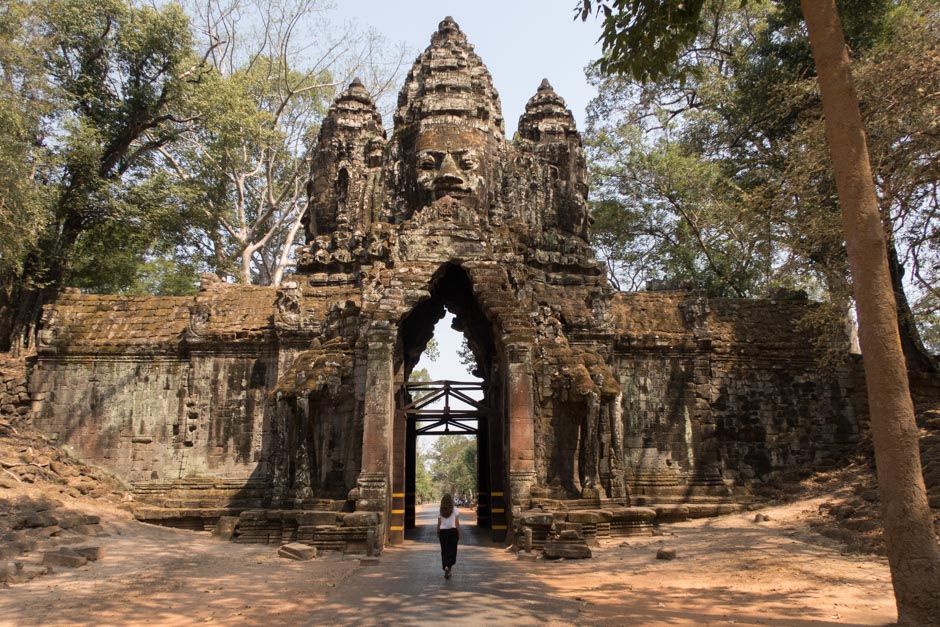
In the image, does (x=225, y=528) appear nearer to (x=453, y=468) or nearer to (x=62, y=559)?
(x=62, y=559)

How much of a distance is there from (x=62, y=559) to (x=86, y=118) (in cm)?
1389

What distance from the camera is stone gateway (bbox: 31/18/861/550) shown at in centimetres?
1293

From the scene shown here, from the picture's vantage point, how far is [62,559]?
916 centimetres

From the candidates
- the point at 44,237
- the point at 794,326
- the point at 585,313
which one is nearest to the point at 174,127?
the point at 44,237

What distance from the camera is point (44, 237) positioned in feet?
60.3

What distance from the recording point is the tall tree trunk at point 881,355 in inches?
232

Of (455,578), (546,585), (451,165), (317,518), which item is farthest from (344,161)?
(546,585)

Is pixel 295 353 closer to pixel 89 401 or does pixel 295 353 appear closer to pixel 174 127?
pixel 89 401

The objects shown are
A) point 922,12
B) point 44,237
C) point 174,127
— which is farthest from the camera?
point 174,127

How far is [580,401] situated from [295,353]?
602 centimetres

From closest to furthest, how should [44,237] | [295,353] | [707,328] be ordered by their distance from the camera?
[295,353] → [707,328] → [44,237]

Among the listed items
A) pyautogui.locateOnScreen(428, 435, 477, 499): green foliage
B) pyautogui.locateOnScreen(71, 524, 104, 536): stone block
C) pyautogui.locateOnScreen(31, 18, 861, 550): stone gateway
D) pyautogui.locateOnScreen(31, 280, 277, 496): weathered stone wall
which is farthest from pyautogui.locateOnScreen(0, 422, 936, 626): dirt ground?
pyautogui.locateOnScreen(428, 435, 477, 499): green foliage

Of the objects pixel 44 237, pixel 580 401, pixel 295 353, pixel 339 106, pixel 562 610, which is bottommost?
pixel 562 610

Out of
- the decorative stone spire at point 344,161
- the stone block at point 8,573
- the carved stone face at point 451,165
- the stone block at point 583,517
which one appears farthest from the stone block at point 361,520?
the decorative stone spire at point 344,161
